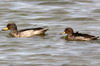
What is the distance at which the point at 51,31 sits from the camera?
691 inches

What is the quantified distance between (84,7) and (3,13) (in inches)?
127

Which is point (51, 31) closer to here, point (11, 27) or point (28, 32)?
point (28, 32)

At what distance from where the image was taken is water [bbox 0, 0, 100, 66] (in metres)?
13.8

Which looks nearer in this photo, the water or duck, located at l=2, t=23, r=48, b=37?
the water

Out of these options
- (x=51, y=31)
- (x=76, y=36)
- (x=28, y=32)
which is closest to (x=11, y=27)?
(x=28, y=32)

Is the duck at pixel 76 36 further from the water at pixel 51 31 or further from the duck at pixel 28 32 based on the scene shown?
the duck at pixel 28 32

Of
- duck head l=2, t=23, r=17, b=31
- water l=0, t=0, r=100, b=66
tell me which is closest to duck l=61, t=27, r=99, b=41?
water l=0, t=0, r=100, b=66

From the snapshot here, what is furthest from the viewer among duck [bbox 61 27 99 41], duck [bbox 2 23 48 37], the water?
duck [bbox 2 23 48 37]

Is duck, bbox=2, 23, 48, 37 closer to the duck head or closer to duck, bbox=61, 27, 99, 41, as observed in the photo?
the duck head

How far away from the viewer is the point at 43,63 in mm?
13516

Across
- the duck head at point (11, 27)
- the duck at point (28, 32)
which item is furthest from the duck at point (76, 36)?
the duck head at point (11, 27)

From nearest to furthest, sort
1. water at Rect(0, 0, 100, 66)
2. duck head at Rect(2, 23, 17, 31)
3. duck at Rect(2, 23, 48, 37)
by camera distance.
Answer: water at Rect(0, 0, 100, 66) < duck at Rect(2, 23, 48, 37) < duck head at Rect(2, 23, 17, 31)

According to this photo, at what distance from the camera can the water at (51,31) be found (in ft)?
45.4

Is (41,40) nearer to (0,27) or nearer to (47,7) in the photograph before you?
(0,27)
